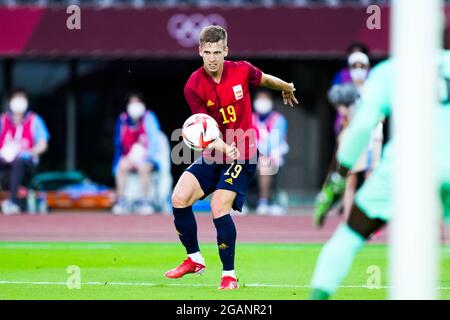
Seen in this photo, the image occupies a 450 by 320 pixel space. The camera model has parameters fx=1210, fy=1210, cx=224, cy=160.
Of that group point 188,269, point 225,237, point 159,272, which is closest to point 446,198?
point 225,237

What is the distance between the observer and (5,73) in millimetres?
22969

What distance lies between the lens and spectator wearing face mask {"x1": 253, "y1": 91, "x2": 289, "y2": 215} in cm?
1980

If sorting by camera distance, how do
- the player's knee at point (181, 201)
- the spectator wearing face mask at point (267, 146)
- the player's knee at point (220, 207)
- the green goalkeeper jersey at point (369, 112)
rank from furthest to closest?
the spectator wearing face mask at point (267, 146)
the player's knee at point (181, 201)
the player's knee at point (220, 207)
the green goalkeeper jersey at point (369, 112)

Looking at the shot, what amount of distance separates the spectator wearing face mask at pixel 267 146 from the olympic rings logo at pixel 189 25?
4.74 feet

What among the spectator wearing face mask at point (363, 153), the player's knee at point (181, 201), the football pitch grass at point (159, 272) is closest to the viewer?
the football pitch grass at point (159, 272)

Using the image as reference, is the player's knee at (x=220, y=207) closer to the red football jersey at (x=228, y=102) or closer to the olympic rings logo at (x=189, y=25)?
the red football jersey at (x=228, y=102)

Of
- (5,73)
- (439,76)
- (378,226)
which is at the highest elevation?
(5,73)

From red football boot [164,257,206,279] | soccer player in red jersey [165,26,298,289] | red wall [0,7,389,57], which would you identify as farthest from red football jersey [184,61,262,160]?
red wall [0,7,389,57]

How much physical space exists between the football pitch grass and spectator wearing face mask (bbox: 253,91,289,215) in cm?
496

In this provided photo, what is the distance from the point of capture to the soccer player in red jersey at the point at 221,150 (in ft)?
32.9

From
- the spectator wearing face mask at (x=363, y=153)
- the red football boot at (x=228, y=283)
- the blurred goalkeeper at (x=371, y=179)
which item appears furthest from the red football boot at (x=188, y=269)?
the spectator wearing face mask at (x=363, y=153)
